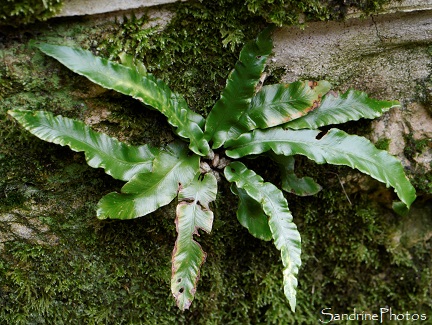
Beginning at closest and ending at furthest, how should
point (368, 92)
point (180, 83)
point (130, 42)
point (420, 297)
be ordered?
point (130, 42), point (180, 83), point (368, 92), point (420, 297)

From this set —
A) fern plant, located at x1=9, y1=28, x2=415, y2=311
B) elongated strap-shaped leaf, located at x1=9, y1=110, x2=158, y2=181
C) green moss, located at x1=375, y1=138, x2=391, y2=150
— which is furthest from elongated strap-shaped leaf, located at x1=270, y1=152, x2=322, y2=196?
elongated strap-shaped leaf, located at x1=9, y1=110, x2=158, y2=181

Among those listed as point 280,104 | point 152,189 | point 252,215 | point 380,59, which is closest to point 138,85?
point 152,189

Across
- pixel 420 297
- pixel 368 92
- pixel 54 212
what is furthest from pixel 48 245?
pixel 420 297

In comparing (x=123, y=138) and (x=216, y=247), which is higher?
(x=123, y=138)

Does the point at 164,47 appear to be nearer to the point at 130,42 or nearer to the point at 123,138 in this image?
the point at 130,42

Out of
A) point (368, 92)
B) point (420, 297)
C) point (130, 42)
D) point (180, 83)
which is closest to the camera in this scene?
point (130, 42)

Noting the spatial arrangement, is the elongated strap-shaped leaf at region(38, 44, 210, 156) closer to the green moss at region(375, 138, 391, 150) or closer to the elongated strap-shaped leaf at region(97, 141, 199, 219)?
the elongated strap-shaped leaf at region(97, 141, 199, 219)
